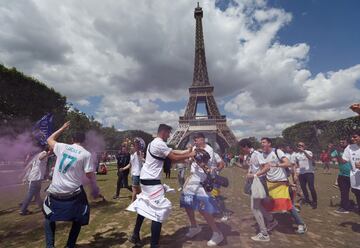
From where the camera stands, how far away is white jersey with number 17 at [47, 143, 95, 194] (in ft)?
13.5

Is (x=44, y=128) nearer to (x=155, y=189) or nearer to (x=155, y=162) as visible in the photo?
(x=155, y=162)

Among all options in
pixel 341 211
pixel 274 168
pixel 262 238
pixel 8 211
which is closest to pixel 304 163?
pixel 341 211

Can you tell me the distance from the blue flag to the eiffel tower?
208 feet

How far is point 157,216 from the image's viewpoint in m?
4.40

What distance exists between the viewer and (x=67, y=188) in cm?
412

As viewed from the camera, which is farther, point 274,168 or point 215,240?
point 274,168

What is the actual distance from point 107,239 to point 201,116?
7474 centimetres

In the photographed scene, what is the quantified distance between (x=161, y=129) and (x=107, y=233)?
307cm

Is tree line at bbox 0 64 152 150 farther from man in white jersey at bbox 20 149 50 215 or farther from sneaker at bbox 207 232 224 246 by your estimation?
sneaker at bbox 207 232 224 246

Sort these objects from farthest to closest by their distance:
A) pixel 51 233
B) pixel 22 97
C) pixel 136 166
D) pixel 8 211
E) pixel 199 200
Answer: pixel 22 97 → pixel 136 166 → pixel 8 211 → pixel 199 200 → pixel 51 233

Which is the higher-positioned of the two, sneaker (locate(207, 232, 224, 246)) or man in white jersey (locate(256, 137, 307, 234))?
man in white jersey (locate(256, 137, 307, 234))

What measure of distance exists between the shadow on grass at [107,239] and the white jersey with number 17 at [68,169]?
5.62 ft

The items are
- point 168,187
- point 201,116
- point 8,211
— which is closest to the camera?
point 168,187

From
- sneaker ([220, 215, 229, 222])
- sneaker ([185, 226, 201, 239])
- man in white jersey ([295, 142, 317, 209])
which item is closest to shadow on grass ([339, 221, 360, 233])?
man in white jersey ([295, 142, 317, 209])
